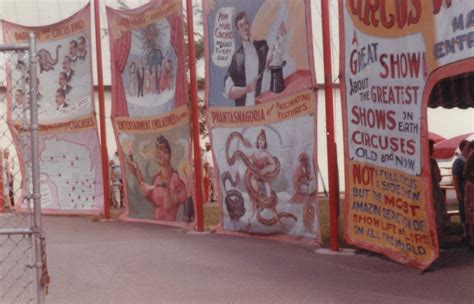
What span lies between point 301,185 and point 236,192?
6.01 ft

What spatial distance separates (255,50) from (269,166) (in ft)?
5.58

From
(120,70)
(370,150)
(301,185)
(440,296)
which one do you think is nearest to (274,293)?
(440,296)

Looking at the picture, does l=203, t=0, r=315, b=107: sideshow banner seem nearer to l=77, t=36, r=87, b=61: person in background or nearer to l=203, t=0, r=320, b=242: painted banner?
l=203, t=0, r=320, b=242: painted banner

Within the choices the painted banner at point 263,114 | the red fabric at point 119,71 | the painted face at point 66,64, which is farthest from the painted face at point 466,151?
the painted face at point 66,64

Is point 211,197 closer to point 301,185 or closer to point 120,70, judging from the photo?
point 120,70

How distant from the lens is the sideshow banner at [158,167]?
15.4 meters

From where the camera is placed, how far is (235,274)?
10.1m

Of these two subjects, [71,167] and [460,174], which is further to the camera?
[71,167]

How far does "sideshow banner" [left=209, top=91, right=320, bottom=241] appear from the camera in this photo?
12.3 m

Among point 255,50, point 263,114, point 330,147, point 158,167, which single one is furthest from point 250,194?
point 158,167

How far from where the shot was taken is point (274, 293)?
8844 mm

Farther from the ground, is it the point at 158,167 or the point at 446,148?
the point at 446,148

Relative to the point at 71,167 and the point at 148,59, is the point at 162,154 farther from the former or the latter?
the point at 71,167

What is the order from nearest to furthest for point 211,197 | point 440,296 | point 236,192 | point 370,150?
point 440,296 → point 370,150 → point 236,192 → point 211,197
